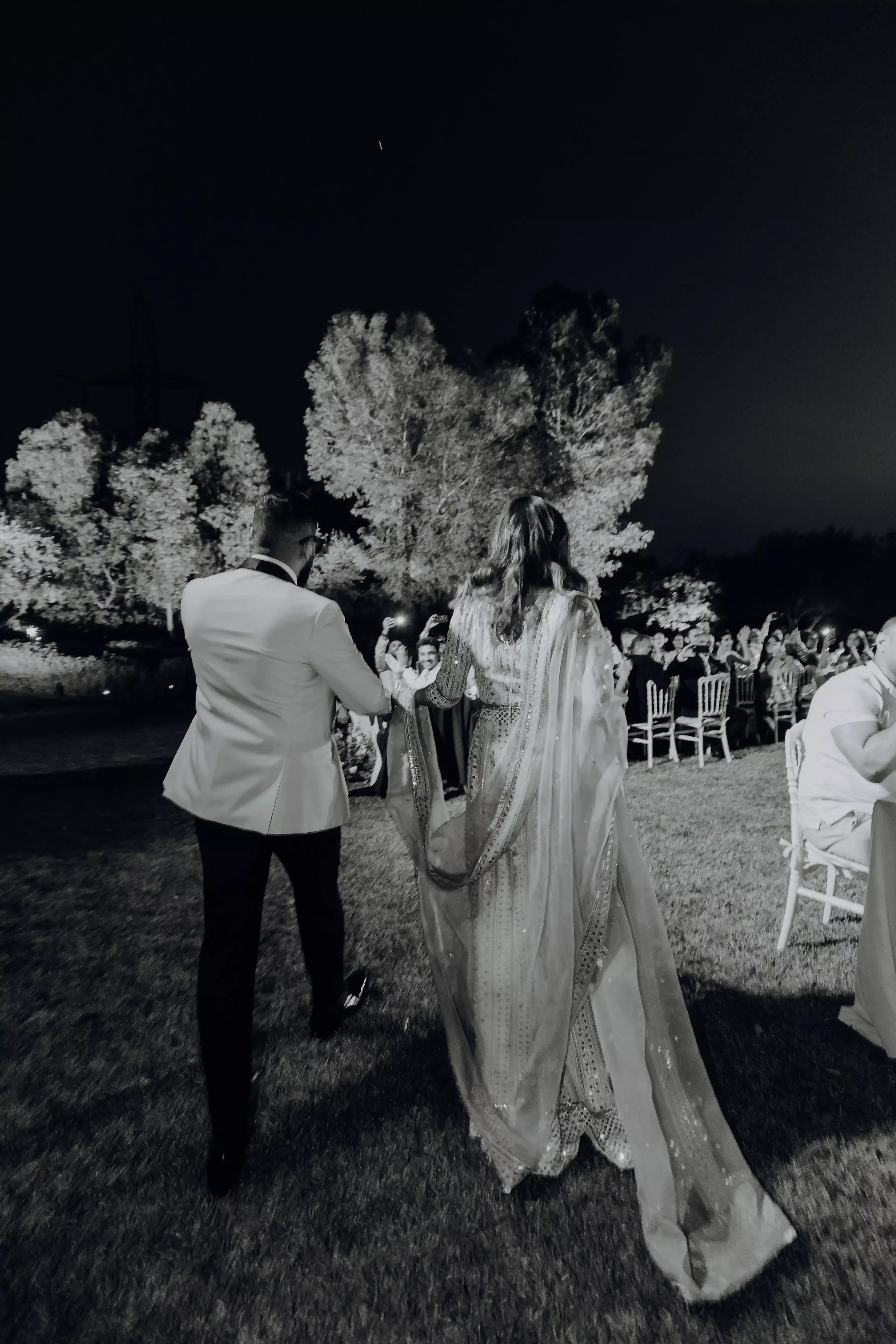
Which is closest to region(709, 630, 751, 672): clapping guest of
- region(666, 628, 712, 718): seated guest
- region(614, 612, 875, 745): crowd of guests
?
region(614, 612, 875, 745): crowd of guests

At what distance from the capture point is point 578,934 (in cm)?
209

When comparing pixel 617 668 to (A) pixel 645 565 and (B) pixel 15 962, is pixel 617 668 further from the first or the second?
(A) pixel 645 565

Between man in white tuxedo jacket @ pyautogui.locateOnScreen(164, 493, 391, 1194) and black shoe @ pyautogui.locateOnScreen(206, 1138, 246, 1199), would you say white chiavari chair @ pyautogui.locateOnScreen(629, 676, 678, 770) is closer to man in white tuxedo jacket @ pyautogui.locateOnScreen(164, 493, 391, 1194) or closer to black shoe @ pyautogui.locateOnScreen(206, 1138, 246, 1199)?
man in white tuxedo jacket @ pyautogui.locateOnScreen(164, 493, 391, 1194)

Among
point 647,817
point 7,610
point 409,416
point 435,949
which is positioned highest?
point 409,416

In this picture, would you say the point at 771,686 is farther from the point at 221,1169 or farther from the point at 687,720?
the point at 221,1169

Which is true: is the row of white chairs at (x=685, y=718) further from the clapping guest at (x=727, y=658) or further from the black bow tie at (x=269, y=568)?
the black bow tie at (x=269, y=568)

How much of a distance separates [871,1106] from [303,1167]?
1.84 metres

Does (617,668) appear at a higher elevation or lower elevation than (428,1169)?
higher

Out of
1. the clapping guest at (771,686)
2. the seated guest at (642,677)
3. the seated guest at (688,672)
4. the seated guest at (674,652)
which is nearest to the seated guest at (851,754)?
the seated guest at (642,677)

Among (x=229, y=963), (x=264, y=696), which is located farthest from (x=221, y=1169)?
(x=264, y=696)

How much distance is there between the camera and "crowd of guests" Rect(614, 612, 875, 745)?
9289mm

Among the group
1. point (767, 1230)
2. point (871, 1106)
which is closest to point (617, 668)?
point (871, 1106)

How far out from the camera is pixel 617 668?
9398 mm

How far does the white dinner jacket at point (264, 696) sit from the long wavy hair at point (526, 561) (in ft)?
1.46
